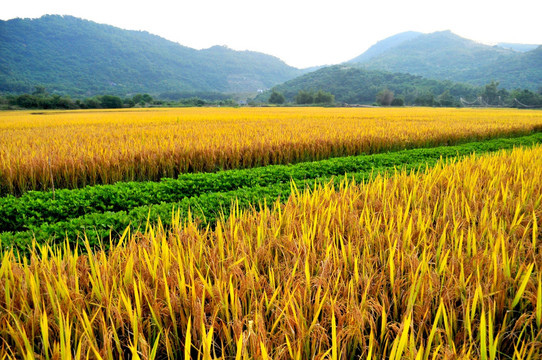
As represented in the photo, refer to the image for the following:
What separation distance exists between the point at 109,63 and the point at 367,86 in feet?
305

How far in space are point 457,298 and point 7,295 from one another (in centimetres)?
189

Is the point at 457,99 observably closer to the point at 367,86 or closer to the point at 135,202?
the point at 367,86

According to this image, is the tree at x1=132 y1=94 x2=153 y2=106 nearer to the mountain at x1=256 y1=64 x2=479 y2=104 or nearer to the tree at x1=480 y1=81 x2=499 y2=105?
the mountain at x1=256 y1=64 x2=479 y2=104

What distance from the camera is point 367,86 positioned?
2945 inches

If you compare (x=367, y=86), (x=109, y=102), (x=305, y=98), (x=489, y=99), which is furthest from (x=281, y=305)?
(x=367, y=86)

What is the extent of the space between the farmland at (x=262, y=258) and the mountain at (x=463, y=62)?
293 ft

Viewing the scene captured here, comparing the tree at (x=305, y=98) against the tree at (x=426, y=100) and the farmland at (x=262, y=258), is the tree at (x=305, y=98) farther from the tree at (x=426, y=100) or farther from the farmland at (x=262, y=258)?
the farmland at (x=262, y=258)

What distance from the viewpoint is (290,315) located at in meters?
1.19

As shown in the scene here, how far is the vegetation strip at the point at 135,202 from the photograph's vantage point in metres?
3.30

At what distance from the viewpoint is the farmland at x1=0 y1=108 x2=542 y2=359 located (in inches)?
45.5

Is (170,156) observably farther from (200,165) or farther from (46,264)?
(46,264)

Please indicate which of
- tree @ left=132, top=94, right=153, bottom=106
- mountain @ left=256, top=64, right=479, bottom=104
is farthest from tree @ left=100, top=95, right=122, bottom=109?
mountain @ left=256, top=64, right=479, bottom=104

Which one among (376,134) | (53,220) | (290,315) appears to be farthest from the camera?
(376,134)

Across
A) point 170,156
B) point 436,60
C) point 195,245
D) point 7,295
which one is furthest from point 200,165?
point 436,60
